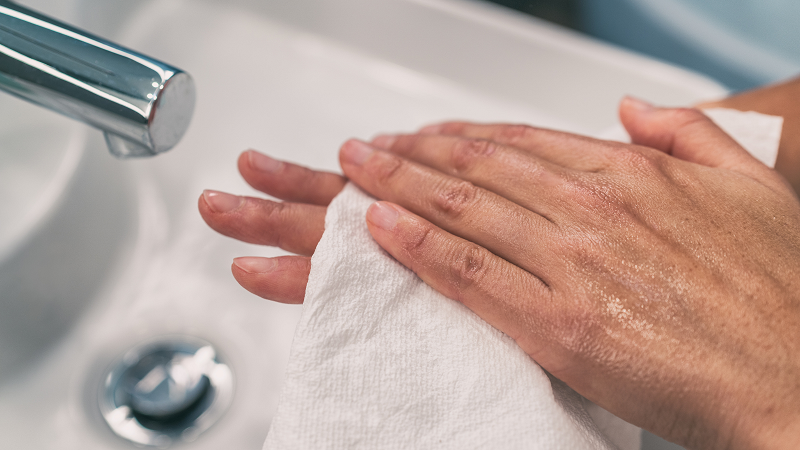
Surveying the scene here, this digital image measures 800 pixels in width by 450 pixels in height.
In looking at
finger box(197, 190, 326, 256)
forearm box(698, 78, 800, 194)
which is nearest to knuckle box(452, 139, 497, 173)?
finger box(197, 190, 326, 256)

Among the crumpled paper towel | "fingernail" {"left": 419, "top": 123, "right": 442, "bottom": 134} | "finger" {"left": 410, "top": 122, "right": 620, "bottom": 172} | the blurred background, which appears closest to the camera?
the crumpled paper towel

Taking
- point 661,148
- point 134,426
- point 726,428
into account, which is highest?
point 661,148

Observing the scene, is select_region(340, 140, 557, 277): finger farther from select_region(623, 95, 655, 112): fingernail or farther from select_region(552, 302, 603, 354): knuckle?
select_region(623, 95, 655, 112): fingernail

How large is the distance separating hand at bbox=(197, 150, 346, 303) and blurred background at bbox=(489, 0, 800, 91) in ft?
1.82

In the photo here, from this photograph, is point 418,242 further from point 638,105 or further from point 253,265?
point 638,105

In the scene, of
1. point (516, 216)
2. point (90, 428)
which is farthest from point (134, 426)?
point (516, 216)

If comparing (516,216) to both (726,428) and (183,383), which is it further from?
(183,383)

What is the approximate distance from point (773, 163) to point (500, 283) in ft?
0.88

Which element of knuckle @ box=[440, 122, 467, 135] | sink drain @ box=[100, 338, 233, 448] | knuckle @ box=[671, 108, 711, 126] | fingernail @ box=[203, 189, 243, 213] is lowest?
sink drain @ box=[100, 338, 233, 448]

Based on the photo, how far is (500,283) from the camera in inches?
13.5

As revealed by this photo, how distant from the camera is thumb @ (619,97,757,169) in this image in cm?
41

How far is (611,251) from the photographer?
13.7 inches

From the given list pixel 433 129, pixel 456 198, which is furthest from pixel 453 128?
pixel 456 198

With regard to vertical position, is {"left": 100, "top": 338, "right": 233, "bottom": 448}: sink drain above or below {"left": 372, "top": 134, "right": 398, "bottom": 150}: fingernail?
below
